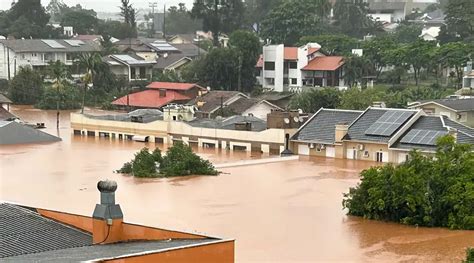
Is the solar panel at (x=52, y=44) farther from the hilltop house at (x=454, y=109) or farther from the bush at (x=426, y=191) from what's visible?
the bush at (x=426, y=191)

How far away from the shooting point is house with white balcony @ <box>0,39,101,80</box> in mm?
55625

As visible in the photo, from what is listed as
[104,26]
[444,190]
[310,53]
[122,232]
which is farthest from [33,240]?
[104,26]

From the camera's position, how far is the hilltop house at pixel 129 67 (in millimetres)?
54062

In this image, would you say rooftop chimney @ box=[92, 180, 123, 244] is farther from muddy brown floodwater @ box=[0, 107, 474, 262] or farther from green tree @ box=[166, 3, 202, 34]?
green tree @ box=[166, 3, 202, 34]

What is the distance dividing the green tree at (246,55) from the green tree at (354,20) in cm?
1779

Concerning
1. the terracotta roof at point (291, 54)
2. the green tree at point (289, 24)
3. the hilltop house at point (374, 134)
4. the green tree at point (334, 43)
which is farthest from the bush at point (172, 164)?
the green tree at point (289, 24)

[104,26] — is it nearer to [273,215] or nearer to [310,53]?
[310,53]

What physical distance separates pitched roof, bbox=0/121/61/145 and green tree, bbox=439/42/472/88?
19498mm

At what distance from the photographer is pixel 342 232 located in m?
18.4

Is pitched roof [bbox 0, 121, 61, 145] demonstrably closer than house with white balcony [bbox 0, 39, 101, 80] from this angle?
Yes

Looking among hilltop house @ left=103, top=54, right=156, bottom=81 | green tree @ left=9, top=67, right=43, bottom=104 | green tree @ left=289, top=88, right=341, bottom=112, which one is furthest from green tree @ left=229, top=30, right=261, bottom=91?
green tree @ left=9, top=67, right=43, bottom=104

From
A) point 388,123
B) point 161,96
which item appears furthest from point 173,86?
point 388,123

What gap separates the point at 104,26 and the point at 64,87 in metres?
29.0

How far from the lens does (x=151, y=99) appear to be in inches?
1724
